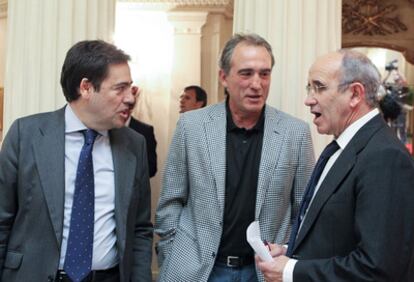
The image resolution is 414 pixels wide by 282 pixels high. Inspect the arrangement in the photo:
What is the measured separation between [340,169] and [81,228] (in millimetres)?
973

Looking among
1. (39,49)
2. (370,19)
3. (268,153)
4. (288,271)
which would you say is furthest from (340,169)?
(370,19)

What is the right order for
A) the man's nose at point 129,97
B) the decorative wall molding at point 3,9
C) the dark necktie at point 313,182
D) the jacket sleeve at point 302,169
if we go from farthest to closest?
the decorative wall molding at point 3,9 → the jacket sleeve at point 302,169 → the man's nose at point 129,97 → the dark necktie at point 313,182

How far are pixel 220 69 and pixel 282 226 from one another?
2.42 ft

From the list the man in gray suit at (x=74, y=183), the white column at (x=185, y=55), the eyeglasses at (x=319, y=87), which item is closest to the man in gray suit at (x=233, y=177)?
the man in gray suit at (x=74, y=183)

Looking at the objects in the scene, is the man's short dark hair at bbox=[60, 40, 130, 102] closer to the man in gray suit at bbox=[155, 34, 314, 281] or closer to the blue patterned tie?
the blue patterned tie

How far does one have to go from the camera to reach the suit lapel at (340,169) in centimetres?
204

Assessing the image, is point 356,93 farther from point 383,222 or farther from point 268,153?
point 268,153

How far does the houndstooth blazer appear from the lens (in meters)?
2.64

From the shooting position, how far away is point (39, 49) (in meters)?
3.19

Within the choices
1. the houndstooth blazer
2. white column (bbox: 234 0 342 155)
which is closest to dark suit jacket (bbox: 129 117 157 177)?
white column (bbox: 234 0 342 155)

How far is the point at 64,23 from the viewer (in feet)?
10.5

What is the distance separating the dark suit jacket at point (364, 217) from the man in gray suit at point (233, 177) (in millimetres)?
553

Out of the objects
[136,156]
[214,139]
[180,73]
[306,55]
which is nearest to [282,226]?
[214,139]

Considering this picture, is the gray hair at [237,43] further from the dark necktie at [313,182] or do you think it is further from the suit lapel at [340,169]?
the suit lapel at [340,169]
